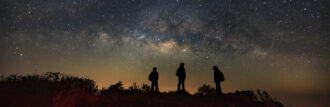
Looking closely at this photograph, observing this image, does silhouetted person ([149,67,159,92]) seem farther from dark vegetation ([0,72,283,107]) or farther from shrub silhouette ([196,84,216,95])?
shrub silhouette ([196,84,216,95])

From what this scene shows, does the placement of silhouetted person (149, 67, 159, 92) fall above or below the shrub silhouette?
above

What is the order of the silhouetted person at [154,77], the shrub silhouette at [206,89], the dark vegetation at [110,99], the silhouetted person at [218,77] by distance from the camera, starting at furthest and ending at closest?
the shrub silhouette at [206,89] → the silhouetted person at [154,77] → the silhouetted person at [218,77] → the dark vegetation at [110,99]

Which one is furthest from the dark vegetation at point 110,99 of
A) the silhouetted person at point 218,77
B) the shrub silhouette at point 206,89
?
the shrub silhouette at point 206,89

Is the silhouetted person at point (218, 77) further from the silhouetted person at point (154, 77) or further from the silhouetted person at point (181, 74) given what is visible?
the silhouetted person at point (154, 77)

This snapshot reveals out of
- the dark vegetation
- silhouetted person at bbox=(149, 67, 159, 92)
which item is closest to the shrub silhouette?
the dark vegetation

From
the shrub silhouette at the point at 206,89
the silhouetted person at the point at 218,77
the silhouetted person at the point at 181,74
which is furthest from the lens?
the shrub silhouette at the point at 206,89

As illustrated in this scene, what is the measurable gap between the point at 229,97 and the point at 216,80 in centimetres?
125

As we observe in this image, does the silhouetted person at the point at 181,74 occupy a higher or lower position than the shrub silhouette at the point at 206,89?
higher

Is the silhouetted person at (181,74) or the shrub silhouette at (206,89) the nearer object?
the silhouetted person at (181,74)

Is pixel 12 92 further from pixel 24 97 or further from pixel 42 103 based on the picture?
pixel 42 103

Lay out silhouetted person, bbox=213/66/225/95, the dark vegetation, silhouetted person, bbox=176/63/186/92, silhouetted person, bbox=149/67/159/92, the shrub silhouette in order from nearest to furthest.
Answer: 1. the dark vegetation
2. silhouetted person, bbox=213/66/225/95
3. silhouetted person, bbox=176/63/186/92
4. silhouetted person, bbox=149/67/159/92
5. the shrub silhouette

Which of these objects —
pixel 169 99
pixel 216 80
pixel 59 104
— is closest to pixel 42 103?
pixel 59 104

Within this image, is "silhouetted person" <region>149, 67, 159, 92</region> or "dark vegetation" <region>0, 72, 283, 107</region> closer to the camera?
"dark vegetation" <region>0, 72, 283, 107</region>

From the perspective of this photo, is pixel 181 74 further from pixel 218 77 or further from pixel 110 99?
pixel 110 99
